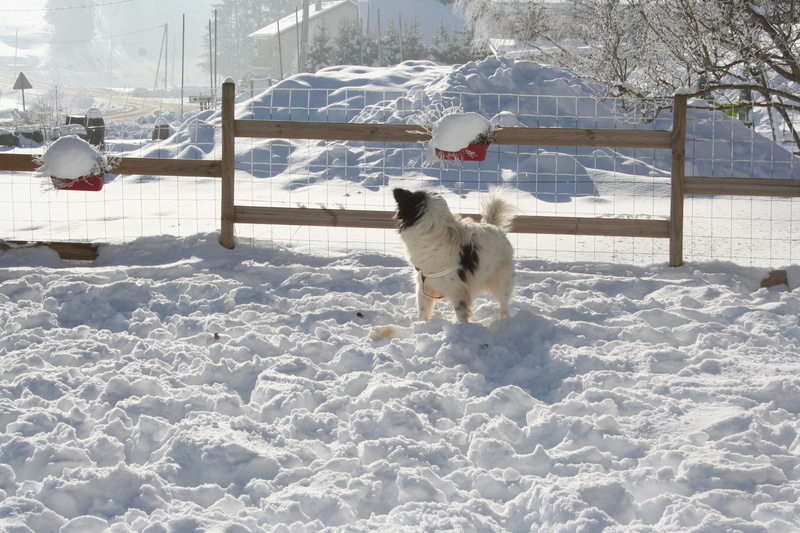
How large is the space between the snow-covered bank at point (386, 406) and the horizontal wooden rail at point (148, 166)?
1.07 m

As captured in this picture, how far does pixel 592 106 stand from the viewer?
54.5 ft

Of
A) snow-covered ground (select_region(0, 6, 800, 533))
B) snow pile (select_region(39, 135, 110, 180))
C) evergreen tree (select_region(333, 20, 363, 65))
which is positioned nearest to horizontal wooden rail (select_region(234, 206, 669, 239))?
snow-covered ground (select_region(0, 6, 800, 533))

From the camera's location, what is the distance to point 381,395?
3.86 m

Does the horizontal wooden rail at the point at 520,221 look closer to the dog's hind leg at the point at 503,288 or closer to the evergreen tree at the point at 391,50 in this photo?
the dog's hind leg at the point at 503,288

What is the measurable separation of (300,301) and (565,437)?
2718 millimetres

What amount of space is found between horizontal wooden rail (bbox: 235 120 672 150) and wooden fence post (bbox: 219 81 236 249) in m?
0.09

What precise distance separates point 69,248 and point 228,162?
1.67m

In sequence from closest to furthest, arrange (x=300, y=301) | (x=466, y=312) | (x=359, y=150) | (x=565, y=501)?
(x=565, y=501), (x=466, y=312), (x=300, y=301), (x=359, y=150)

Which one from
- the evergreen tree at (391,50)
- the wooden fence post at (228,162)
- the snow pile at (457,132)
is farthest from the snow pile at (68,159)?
the evergreen tree at (391,50)

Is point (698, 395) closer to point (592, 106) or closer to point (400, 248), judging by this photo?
point (400, 248)

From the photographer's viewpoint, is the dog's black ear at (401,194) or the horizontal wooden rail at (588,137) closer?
the dog's black ear at (401,194)

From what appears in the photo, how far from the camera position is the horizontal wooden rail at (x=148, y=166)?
653 cm

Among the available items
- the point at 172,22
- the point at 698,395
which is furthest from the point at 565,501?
the point at 172,22

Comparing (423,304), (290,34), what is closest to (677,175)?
(423,304)
